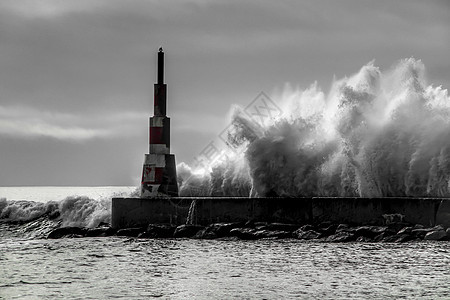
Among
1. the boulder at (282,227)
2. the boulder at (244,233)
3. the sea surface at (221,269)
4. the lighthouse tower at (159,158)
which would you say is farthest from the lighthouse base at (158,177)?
the boulder at (282,227)

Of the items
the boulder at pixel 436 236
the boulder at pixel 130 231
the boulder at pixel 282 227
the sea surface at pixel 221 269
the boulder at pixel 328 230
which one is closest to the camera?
the sea surface at pixel 221 269

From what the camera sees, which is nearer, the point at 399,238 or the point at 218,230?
the point at 399,238

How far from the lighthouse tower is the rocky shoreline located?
1092 millimetres

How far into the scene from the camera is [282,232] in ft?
38.4

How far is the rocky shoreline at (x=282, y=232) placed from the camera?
36.1ft

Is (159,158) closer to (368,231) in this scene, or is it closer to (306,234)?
(306,234)

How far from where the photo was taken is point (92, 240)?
12.3 meters

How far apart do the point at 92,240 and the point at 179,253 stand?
2.52 meters

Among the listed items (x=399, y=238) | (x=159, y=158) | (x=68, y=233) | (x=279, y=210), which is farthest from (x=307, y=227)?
(x=68, y=233)

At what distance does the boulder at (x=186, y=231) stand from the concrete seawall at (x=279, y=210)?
0.47 metres

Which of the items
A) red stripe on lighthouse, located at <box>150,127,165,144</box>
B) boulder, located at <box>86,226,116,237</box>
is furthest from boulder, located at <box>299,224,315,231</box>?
red stripe on lighthouse, located at <box>150,127,165,144</box>

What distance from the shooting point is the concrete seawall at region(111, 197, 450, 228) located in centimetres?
1155

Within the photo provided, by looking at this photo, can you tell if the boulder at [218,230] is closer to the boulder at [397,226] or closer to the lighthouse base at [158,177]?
the lighthouse base at [158,177]

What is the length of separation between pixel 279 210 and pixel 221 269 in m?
3.93
